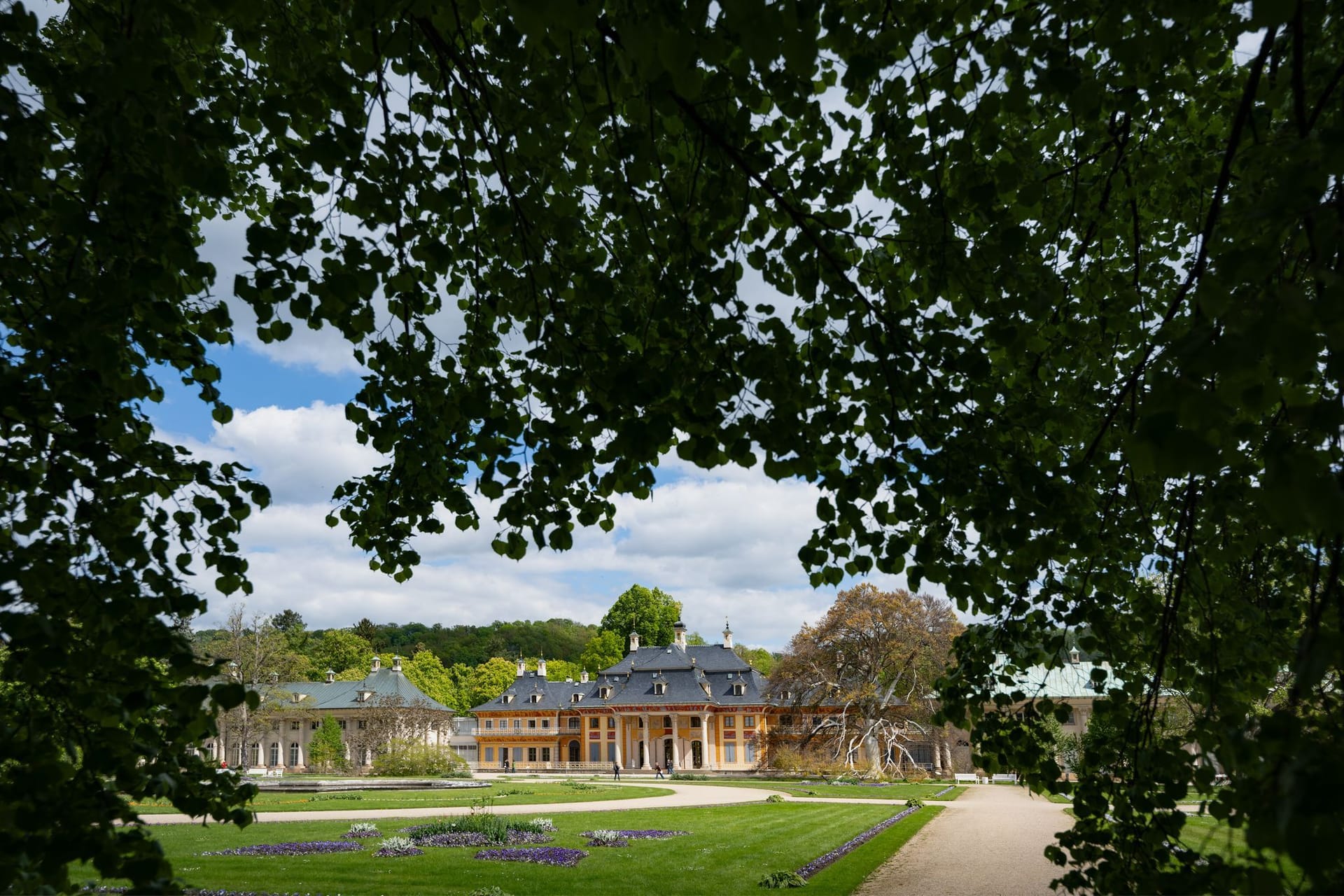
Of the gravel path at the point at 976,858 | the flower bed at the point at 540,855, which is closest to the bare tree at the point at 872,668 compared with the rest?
the gravel path at the point at 976,858

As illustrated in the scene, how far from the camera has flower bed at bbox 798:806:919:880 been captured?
14.0 meters

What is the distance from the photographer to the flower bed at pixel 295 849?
1540cm

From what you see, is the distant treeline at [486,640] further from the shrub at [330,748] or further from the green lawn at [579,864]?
the green lawn at [579,864]

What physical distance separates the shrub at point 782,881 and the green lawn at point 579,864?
0.17m

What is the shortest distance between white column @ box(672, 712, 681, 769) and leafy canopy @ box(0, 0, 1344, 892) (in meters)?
50.1

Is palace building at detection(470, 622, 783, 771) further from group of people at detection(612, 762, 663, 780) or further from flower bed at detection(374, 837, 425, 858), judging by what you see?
flower bed at detection(374, 837, 425, 858)

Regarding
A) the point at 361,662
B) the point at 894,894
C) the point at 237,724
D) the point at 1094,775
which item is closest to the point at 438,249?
the point at 1094,775

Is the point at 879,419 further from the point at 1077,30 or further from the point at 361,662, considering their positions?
the point at 361,662

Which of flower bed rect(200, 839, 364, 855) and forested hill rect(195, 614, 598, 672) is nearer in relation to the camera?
flower bed rect(200, 839, 364, 855)

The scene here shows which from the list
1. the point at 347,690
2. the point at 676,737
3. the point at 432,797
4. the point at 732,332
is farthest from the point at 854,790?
the point at 347,690

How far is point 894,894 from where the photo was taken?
12117mm

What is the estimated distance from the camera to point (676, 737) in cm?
5334

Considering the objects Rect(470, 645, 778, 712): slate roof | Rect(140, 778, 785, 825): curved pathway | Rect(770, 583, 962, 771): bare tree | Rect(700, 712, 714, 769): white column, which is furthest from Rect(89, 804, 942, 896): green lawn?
Rect(470, 645, 778, 712): slate roof

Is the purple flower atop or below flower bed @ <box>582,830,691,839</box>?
atop
